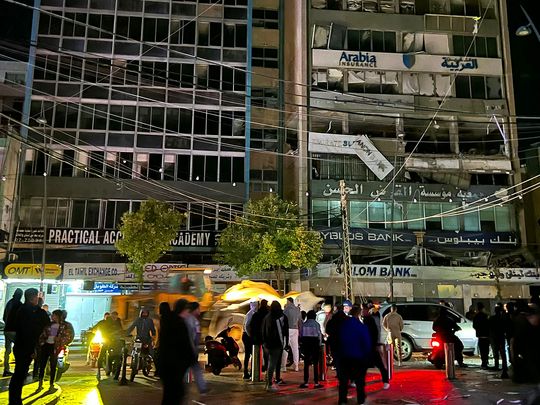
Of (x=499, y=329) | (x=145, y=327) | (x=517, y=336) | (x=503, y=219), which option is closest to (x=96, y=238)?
(x=145, y=327)

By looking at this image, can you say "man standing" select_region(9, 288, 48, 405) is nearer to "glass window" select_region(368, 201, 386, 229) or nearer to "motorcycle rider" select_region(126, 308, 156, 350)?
"motorcycle rider" select_region(126, 308, 156, 350)

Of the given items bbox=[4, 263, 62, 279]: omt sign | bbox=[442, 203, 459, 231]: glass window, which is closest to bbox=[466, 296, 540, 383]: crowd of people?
bbox=[4, 263, 62, 279]: omt sign

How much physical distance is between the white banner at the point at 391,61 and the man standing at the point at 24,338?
33.9 meters

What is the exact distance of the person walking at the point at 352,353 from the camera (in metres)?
8.57

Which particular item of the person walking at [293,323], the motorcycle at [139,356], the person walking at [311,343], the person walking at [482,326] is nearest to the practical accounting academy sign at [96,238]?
the motorcycle at [139,356]

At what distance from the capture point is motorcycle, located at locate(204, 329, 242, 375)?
1423 cm

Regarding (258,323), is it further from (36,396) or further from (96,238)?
(96,238)

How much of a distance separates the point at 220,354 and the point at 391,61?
31.1 metres

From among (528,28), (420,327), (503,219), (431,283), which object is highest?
(528,28)

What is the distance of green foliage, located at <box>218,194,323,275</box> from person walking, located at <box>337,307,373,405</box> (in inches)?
869

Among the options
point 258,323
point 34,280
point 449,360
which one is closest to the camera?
point 258,323

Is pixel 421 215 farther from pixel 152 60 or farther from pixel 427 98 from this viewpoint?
pixel 152 60

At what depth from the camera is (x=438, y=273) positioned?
34.6 m

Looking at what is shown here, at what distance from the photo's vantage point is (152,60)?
3841cm
